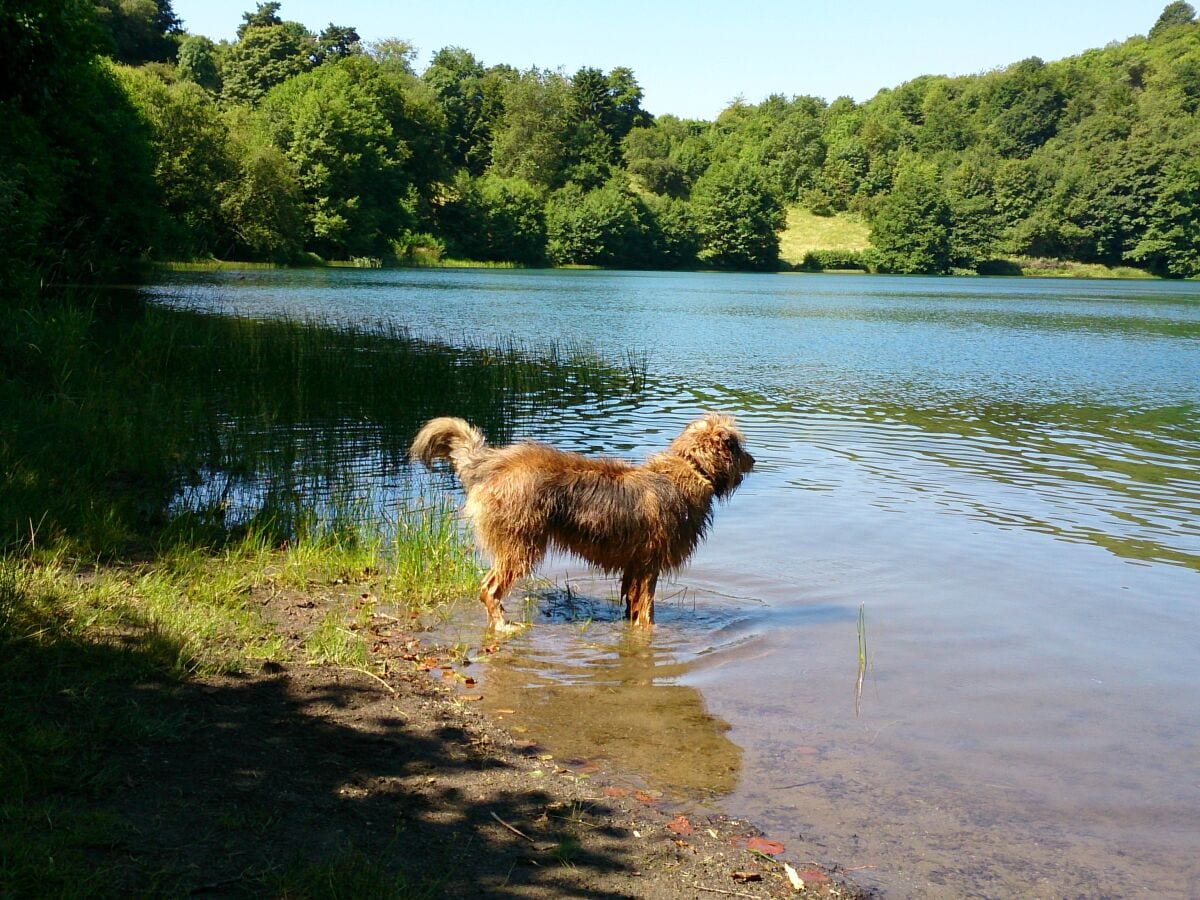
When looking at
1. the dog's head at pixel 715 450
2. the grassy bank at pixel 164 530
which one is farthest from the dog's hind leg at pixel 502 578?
the dog's head at pixel 715 450

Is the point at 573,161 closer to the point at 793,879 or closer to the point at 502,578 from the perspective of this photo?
the point at 502,578

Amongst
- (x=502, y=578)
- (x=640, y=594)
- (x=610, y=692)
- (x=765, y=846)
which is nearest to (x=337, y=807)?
(x=765, y=846)

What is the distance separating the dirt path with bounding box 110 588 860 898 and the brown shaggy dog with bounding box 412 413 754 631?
1.96 m

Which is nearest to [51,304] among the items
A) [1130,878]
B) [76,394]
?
[76,394]

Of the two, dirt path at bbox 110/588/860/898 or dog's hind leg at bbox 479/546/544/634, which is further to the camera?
dog's hind leg at bbox 479/546/544/634

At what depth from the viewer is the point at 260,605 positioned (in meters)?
6.82

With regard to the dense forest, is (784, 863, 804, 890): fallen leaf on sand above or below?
below

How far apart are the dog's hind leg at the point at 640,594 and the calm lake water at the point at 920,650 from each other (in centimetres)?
16

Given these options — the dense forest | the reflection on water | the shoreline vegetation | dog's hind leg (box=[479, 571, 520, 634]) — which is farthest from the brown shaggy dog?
the shoreline vegetation

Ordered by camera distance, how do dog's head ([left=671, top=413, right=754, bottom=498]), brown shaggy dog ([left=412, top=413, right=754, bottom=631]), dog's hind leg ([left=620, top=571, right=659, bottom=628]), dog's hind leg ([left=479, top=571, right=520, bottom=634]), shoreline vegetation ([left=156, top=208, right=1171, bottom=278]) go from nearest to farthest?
brown shaggy dog ([left=412, top=413, right=754, bottom=631]) < dog's hind leg ([left=479, top=571, right=520, bottom=634]) < dog's hind leg ([left=620, top=571, right=659, bottom=628]) < dog's head ([left=671, top=413, right=754, bottom=498]) < shoreline vegetation ([left=156, top=208, right=1171, bottom=278])

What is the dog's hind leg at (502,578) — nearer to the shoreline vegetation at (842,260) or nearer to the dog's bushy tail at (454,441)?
the dog's bushy tail at (454,441)

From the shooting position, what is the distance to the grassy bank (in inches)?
154

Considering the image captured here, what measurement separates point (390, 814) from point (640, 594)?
3723mm

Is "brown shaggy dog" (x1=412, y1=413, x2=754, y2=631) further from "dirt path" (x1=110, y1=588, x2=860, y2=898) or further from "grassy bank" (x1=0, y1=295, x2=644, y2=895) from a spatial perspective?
"dirt path" (x1=110, y1=588, x2=860, y2=898)
